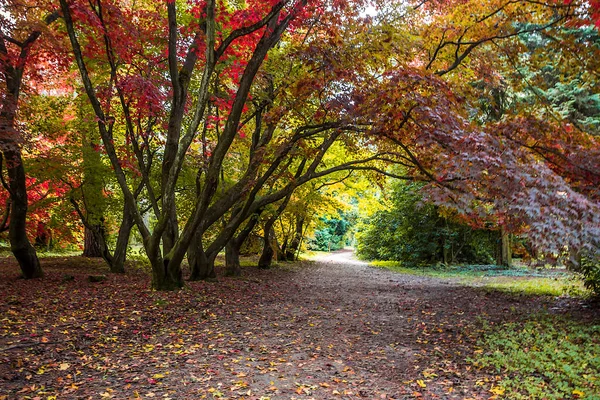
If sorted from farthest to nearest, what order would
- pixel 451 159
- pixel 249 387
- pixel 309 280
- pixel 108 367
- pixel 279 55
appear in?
pixel 309 280 < pixel 279 55 < pixel 451 159 < pixel 108 367 < pixel 249 387

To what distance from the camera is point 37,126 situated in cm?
875

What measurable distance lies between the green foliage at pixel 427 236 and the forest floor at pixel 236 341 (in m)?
8.66

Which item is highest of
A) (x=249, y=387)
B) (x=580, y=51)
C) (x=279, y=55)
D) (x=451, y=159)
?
(x=279, y=55)

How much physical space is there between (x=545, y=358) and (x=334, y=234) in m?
30.8

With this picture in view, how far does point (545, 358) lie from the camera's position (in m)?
4.06

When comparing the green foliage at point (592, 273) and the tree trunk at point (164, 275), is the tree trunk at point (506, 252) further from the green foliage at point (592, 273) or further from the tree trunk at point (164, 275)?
the tree trunk at point (164, 275)

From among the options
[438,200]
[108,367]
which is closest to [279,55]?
[438,200]

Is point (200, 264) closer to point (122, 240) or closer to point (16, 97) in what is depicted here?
point (122, 240)

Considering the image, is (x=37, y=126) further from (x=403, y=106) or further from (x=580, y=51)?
(x=580, y=51)

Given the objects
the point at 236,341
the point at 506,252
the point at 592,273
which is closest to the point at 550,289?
the point at 592,273

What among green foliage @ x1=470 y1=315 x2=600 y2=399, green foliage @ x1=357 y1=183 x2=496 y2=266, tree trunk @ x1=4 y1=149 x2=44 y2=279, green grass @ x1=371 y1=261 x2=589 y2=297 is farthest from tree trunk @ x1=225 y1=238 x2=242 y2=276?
green foliage @ x1=357 y1=183 x2=496 y2=266

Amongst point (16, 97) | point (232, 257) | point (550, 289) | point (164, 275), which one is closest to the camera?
point (16, 97)

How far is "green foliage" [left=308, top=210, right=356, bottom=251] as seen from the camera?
31.9 meters

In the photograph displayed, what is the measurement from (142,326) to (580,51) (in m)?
7.46
